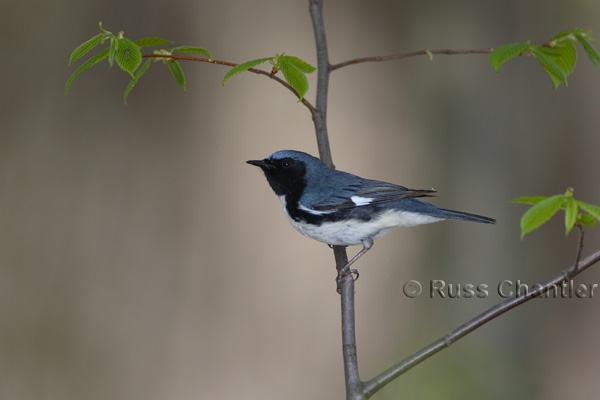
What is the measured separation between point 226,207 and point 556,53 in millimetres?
2964

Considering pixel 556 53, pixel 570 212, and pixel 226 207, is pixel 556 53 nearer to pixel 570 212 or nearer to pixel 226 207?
pixel 570 212

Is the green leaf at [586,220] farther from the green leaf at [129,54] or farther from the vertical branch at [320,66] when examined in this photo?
the green leaf at [129,54]

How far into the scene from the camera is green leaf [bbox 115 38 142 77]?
182cm

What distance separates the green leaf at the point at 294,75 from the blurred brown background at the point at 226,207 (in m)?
2.59

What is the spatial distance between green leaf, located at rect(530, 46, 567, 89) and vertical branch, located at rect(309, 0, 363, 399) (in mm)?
710

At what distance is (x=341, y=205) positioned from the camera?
8.86ft

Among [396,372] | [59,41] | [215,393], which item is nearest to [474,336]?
[215,393]

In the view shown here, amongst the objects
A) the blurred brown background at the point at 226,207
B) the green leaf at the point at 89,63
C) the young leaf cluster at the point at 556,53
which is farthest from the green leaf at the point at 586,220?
the blurred brown background at the point at 226,207

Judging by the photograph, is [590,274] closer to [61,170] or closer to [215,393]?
[215,393]

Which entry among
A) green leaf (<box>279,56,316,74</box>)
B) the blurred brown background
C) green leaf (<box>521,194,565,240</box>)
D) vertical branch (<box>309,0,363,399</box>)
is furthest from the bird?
the blurred brown background

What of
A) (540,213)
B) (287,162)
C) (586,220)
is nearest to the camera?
(540,213)

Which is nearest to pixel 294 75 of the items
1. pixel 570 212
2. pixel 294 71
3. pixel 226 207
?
pixel 294 71

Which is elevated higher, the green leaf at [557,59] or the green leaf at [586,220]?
the green leaf at [557,59]

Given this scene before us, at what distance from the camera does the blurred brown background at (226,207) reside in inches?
166
